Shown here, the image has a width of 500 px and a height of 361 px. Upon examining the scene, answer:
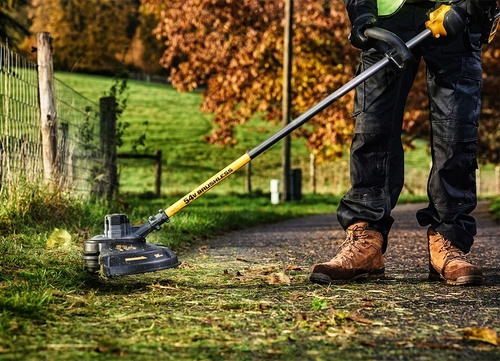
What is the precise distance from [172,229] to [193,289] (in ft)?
9.87

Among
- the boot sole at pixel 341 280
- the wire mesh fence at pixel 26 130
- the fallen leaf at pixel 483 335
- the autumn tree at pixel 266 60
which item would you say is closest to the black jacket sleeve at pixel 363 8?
the boot sole at pixel 341 280

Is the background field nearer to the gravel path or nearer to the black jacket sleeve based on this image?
the gravel path

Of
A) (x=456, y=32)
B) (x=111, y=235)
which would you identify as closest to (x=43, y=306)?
(x=111, y=235)

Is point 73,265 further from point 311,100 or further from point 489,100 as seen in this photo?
point 489,100

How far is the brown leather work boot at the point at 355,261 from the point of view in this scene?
12.6 ft

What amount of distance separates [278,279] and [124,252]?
788 millimetres

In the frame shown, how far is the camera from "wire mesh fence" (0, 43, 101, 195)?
5688 mm

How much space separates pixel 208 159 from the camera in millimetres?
31594

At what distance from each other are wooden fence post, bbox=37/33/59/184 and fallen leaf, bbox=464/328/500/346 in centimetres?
428

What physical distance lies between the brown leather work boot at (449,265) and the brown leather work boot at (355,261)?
27 cm

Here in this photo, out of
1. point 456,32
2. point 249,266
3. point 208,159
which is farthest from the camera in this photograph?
point 208,159

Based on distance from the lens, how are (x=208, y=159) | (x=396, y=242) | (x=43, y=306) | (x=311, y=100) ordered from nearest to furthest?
(x=43, y=306)
(x=396, y=242)
(x=311, y=100)
(x=208, y=159)

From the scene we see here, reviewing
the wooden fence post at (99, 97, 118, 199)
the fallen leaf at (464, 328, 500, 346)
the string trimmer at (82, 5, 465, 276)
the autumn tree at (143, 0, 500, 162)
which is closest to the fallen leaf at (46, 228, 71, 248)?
the string trimmer at (82, 5, 465, 276)

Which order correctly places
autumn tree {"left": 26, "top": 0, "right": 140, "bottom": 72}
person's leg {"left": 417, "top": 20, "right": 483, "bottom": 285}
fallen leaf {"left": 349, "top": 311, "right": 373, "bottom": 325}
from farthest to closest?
1. autumn tree {"left": 26, "top": 0, "right": 140, "bottom": 72}
2. person's leg {"left": 417, "top": 20, "right": 483, "bottom": 285}
3. fallen leaf {"left": 349, "top": 311, "right": 373, "bottom": 325}
